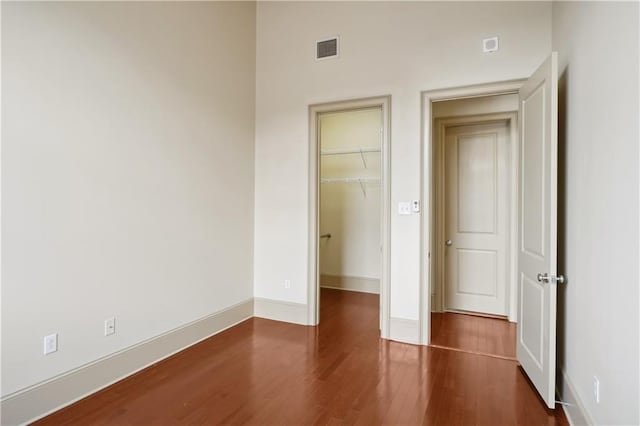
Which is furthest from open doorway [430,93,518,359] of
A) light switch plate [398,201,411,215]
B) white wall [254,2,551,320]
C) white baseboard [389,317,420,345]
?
light switch plate [398,201,411,215]

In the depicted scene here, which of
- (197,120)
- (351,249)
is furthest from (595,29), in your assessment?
(351,249)

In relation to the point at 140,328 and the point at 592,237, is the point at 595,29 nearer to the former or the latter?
the point at 592,237

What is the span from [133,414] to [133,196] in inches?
60.1

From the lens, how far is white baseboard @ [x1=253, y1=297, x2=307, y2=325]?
3.89 meters

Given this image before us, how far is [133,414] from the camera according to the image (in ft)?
7.06

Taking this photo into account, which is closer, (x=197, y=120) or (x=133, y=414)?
(x=133, y=414)

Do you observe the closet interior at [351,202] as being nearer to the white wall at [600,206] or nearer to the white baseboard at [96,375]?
the white baseboard at [96,375]

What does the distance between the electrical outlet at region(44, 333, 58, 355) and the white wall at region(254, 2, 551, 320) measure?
2180mm

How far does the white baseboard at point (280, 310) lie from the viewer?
12.8 ft

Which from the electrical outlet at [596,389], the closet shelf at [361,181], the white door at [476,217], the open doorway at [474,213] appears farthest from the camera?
the closet shelf at [361,181]

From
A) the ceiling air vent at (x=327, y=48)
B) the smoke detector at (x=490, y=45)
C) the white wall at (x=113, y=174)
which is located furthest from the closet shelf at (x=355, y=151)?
the smoke detector at (x=490, y=45)

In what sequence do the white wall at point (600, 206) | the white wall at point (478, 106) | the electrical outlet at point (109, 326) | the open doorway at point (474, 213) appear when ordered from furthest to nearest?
the open doorway at point (474, 213), the white wall at point (478, 106), the electrical outlet at point (109, 326), the white wall at point (600, 206)

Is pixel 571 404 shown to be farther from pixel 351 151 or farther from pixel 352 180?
pixel 351 151

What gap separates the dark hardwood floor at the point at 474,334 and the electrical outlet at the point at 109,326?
2780mm
